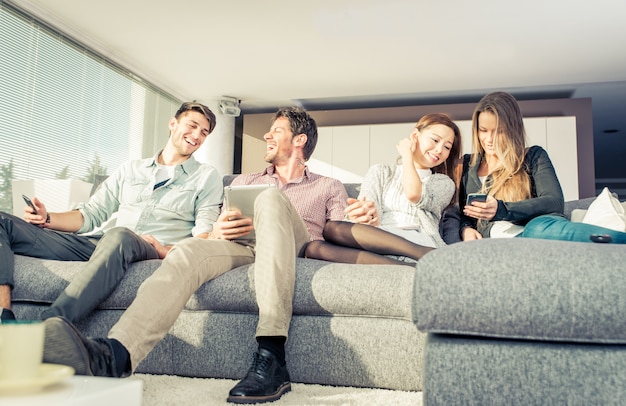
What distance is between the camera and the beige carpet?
1.44 meters

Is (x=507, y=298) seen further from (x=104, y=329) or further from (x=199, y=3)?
(x=199, y=3)

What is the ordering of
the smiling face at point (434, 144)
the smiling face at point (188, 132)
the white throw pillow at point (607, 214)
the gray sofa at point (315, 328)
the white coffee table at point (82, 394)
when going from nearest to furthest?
the white coffee table at point (82, 394) → the gray sofa at point (315, 328) → the white throw pillow at point (607, 214) → the smiling face at point (434, 144) → the smiling face at point (188, 132)

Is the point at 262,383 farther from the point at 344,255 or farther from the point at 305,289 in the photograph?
the point at 344,255

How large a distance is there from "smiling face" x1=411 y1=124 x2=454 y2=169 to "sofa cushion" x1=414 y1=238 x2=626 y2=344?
148 cm

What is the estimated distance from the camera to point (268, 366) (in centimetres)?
149

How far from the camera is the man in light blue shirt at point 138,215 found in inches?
78.0

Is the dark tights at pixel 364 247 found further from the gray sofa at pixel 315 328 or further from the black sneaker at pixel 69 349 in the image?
the black sneaker at pixel 69 349

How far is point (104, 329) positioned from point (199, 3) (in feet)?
11.7

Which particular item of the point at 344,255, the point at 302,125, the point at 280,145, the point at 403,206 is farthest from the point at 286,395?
the point at 302,125

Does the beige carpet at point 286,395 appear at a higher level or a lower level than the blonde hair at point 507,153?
lower

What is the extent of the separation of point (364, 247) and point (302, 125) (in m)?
1.07

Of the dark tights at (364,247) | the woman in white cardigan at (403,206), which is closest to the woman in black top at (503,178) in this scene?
the woman in white cardigan at (403,206)

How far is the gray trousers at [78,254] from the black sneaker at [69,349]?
544 mm

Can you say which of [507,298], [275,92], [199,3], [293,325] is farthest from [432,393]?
[275,92]
